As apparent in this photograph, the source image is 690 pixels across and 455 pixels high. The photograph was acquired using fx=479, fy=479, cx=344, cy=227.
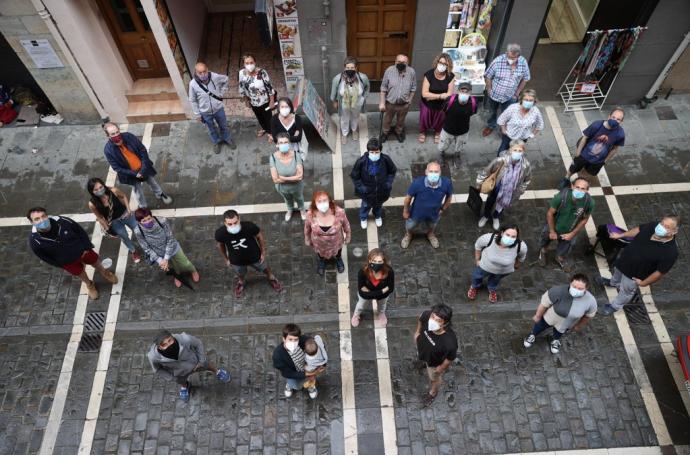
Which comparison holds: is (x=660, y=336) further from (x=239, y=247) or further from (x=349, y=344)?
(x=239, y=247)

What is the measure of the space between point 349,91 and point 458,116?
6.98 feet

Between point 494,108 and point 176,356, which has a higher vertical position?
point 176,356

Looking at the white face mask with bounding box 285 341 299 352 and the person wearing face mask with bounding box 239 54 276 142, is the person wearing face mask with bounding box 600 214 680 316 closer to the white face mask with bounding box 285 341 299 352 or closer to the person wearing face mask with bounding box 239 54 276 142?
the white face mask with bounding box 285 341 299 352

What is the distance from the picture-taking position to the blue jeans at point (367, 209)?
27.9 feet

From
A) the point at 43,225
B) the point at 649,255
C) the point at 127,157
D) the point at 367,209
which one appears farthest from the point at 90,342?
the point at 649,255

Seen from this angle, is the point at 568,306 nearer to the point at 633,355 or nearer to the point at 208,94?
the point at 633,355

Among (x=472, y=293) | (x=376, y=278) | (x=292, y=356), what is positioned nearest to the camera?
(x=292, y=356)

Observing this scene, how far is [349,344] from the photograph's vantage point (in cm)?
763

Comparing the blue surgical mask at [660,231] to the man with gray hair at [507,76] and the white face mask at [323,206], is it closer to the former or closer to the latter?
the man with gray hair at [507,76]

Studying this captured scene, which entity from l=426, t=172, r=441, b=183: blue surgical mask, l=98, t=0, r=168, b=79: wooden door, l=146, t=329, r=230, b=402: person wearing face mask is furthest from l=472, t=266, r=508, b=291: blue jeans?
l=98, t=0, r=168, b=79: wooden door

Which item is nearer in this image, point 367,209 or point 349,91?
point 367,209

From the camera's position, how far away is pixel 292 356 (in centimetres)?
598

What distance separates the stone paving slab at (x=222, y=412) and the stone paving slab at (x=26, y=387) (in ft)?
2.97

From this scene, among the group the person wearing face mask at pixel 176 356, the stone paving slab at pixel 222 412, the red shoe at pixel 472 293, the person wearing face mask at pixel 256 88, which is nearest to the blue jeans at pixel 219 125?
the person wearing face mask at pixel 256 88
